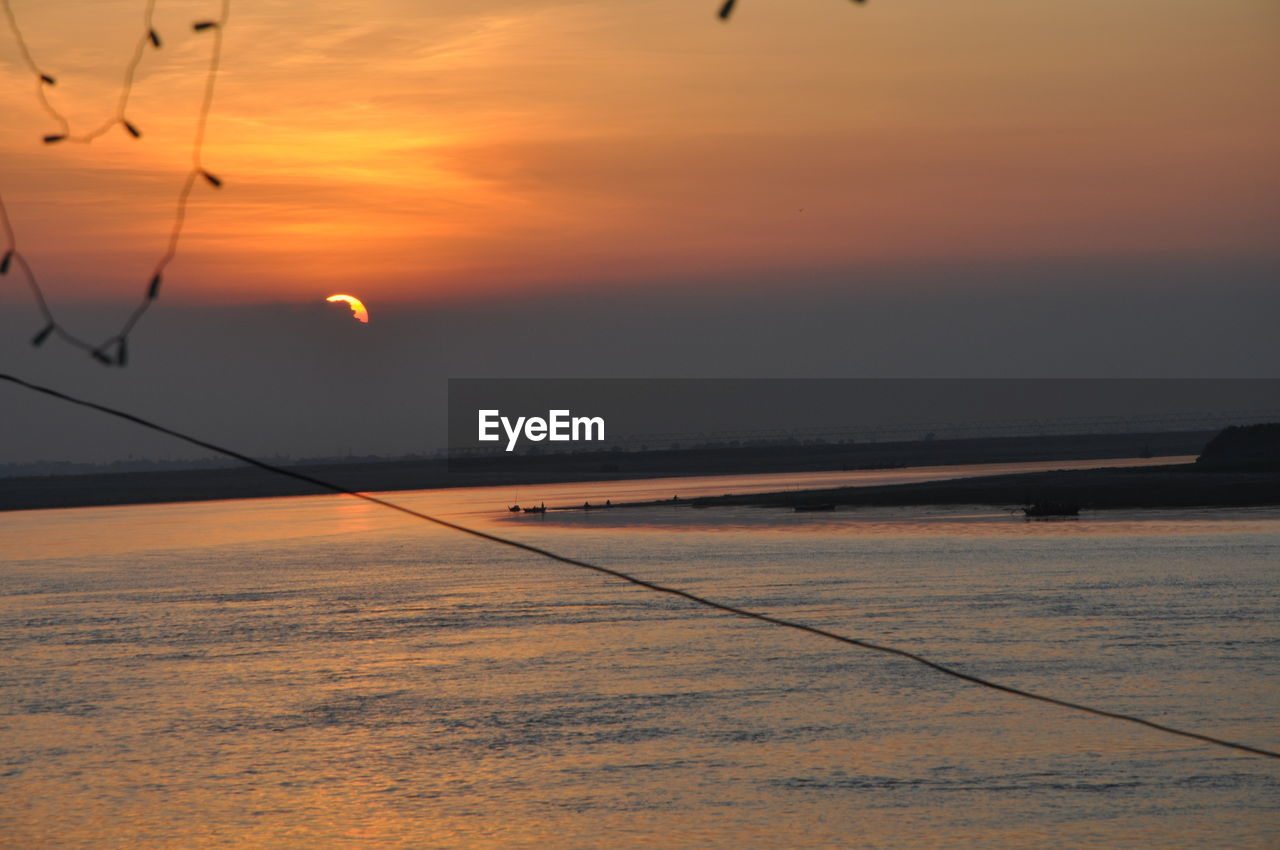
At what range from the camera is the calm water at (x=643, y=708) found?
1761cm

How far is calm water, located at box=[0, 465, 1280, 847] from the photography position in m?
17.6

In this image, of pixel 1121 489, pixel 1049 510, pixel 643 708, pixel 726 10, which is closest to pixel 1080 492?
pixel 1121 489

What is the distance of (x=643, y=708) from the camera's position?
78.6ft

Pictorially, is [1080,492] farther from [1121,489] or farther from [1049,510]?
[1049,510]

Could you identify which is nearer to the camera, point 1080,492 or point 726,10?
point 726,10

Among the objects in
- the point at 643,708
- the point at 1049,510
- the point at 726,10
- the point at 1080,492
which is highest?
the point at 726,10

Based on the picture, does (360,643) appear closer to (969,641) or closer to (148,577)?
(969,641)

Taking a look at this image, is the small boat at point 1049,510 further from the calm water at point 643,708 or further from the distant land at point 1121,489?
the calm water at point 643,708

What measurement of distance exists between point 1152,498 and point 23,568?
60057mm

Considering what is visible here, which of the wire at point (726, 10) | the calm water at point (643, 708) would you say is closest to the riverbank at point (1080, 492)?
the calm water at point (643, 708)

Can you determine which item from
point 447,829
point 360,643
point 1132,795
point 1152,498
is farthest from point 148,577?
point 1152,498

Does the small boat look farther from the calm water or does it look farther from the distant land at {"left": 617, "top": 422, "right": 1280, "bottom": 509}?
the calm water

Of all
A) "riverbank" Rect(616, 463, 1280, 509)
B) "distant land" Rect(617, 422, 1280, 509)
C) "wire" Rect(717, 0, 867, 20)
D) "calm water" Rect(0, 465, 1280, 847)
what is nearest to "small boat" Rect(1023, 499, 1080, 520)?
"distant land" Rect(617, 422, 1280, 509)

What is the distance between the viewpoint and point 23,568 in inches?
2286
